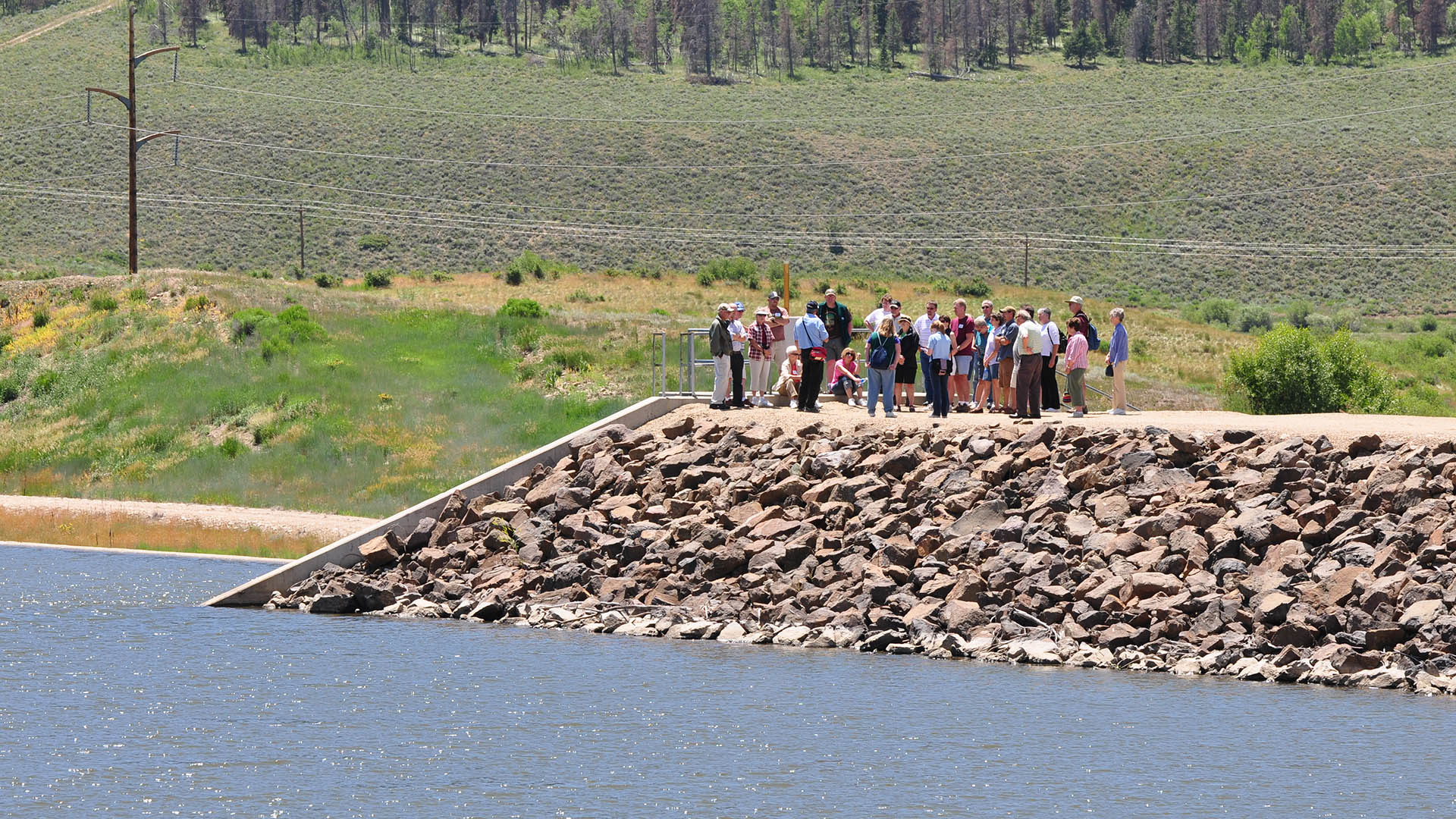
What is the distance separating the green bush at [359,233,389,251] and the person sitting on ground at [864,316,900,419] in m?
73.3

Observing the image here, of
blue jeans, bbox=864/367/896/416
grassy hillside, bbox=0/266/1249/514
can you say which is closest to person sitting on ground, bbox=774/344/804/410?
blue jeans, bbox=864/367/896/416

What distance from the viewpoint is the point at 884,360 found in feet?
97.7

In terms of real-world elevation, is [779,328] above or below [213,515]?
above

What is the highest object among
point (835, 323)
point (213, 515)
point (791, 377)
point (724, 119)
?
point (724, 119)

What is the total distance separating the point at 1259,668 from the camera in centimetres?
2152

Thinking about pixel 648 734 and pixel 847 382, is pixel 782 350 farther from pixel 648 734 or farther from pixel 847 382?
pixel 648 734

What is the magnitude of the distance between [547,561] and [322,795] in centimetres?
1140

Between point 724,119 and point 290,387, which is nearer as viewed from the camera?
point 290,387

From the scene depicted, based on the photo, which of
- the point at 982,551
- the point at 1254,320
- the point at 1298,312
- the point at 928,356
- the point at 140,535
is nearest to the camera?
the point at 982,551

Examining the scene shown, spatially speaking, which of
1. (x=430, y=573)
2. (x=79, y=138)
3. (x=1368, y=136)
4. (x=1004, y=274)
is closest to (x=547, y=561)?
(x=430, y=573)

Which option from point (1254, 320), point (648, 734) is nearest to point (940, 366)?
point (648, 734)

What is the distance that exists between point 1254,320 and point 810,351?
191 ft

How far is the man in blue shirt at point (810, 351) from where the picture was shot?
29.7 m

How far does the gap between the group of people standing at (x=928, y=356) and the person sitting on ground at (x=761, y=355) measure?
2 cm
